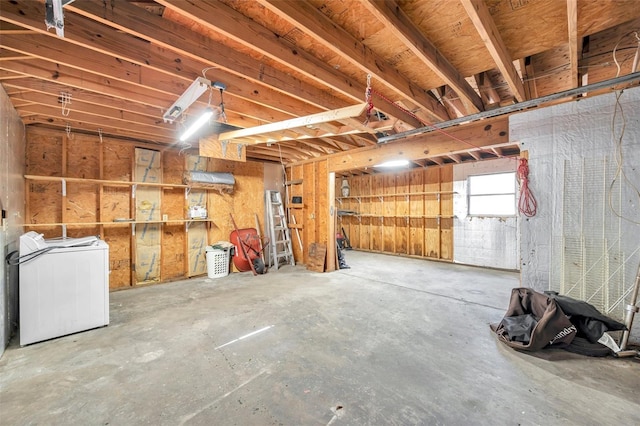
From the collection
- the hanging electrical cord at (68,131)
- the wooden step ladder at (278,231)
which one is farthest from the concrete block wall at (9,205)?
the wooden step ladder at (278,231)

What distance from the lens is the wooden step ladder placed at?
19.2 feet

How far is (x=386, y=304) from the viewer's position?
347cm

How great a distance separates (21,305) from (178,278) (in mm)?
2464

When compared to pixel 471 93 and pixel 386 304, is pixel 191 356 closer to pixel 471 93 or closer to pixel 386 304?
pixel 386 304

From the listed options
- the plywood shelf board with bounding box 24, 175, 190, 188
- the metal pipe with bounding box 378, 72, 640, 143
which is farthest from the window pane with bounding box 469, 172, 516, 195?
the plywood shelf board with bounding box 24, 175, 190, 188

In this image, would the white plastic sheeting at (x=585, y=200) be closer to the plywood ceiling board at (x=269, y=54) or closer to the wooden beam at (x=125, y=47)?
the plywood ceiling board at (x=269, y=54)

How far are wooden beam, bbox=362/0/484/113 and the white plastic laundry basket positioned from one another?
4.56 meters

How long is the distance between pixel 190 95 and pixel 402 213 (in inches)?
245

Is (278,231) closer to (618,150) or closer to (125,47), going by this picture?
(125,47)

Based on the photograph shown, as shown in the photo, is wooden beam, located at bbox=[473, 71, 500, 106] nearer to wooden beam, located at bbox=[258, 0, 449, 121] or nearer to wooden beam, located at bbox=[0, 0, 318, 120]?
wooden beam, located at bbox=[258, 0, 449, 121]

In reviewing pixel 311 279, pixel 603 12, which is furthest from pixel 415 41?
pixel 311 279

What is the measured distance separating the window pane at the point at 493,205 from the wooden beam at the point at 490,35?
4167mm

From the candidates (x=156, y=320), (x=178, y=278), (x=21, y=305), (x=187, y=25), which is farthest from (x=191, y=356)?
(x=178, y=278)

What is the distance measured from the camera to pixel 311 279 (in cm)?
475
